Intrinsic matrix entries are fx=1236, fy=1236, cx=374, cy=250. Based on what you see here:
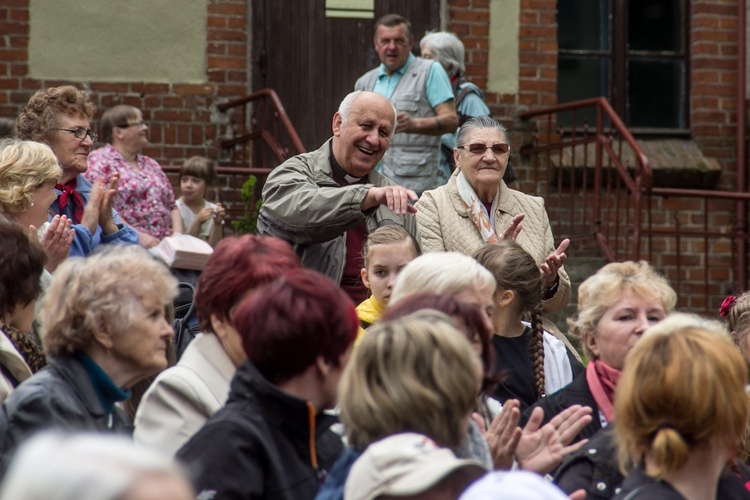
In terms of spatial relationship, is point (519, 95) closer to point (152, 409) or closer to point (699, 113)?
point (699, 113)

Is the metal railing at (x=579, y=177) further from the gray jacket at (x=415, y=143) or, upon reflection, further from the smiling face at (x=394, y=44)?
the smiling face at (x=394, y=44)

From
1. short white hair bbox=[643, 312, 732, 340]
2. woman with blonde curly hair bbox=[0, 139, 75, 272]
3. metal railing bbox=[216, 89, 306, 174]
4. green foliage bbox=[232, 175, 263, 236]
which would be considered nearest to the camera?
short white hair bbox=[643, 312, 732, 340]

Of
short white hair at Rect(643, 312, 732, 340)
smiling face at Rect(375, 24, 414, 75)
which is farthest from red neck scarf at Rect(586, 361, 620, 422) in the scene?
smiling face at Rect(375, 24, 414, 75)

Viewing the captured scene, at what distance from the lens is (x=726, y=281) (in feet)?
33.8

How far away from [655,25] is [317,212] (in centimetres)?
667

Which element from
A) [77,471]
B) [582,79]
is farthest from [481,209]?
[582,79]

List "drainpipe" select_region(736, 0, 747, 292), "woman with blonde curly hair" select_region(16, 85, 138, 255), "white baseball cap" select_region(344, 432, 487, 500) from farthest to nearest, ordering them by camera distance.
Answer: "drainpipe" select_region(736, 0, 747, 292), "woman with blonde curly hair" select_region(16, 85, 138, 255), "white baseball cap" select_region(344, 432, 487, 500)

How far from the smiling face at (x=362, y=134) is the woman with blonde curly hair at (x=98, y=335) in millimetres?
2088

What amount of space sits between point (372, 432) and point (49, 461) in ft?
3.80

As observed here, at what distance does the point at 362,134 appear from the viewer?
5.37 m

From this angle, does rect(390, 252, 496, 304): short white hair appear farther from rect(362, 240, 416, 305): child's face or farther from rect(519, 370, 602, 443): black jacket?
rect(362, 240, 416, 305): child's face

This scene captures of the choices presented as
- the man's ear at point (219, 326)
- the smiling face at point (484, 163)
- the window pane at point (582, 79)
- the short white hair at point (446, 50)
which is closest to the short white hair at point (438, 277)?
the man's ear at point (219, 326)

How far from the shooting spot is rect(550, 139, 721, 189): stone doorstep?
10.2 metres

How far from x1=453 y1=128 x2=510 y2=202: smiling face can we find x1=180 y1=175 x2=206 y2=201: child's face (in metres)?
3.49
